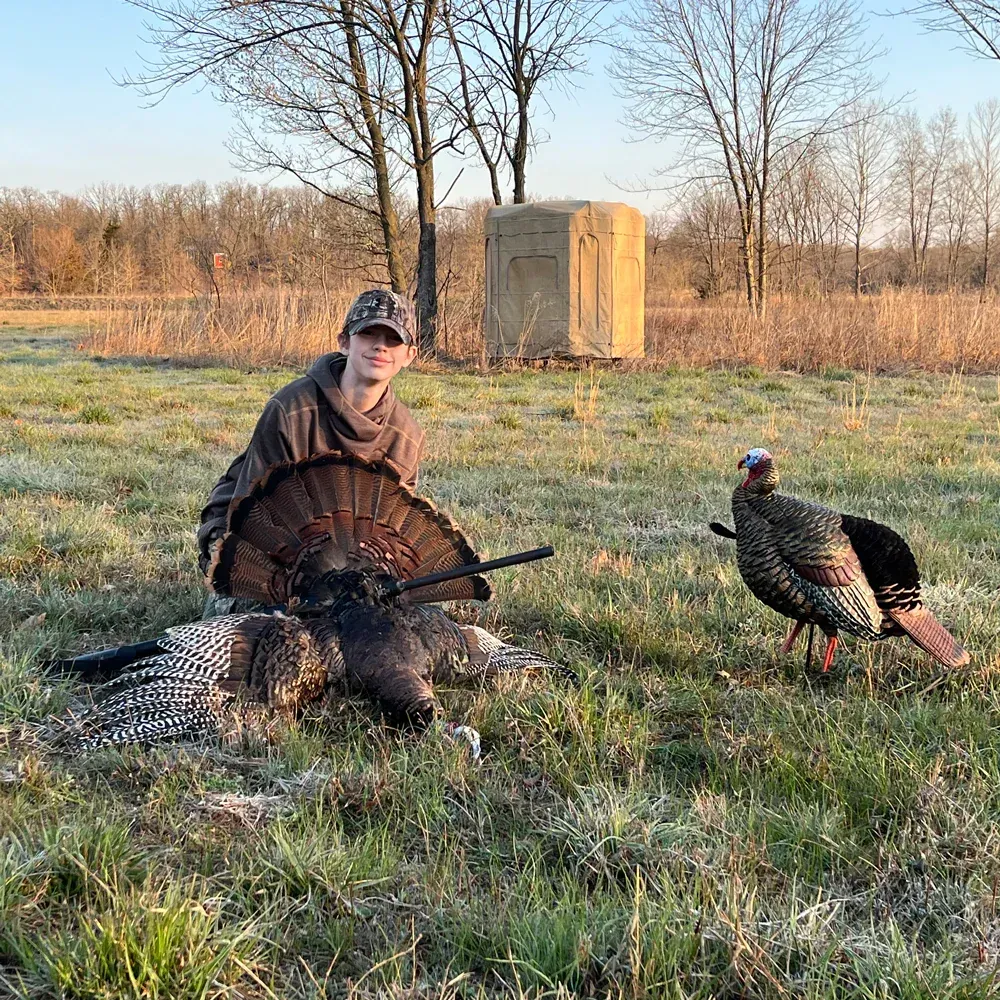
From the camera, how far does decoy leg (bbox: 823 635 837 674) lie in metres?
3.15

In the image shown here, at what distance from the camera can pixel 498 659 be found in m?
3.19

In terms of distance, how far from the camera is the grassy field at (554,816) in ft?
5.75

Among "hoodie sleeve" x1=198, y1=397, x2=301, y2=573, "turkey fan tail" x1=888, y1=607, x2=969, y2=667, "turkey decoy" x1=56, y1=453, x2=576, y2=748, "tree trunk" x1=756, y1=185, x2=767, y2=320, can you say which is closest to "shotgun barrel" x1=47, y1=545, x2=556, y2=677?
"turkey decoy" x1=56, y1=453, x2=576, y2=748

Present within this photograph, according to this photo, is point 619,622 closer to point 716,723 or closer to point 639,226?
point 716,723

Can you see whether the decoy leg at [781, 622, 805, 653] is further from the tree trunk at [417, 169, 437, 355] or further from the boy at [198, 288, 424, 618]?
the tree trunk at [417, 169, 437, 355]

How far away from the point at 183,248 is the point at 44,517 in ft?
122

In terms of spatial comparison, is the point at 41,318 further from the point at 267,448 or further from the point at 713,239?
the point at 267,448

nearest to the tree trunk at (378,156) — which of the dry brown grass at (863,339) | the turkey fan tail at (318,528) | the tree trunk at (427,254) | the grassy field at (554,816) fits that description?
the tree trunk at (427,254)

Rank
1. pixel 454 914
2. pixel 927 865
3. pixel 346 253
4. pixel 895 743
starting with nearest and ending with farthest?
pixel 454 914
pixel 927 865
pixel 895 743
pixel 346 253

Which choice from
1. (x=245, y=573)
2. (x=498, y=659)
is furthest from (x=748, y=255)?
(x=245, y=573)

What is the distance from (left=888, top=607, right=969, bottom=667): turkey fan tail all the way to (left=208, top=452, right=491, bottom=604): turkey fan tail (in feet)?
5.21

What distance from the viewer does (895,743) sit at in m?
2.66

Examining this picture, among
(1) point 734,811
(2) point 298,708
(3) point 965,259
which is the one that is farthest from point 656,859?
(3) point 965,259

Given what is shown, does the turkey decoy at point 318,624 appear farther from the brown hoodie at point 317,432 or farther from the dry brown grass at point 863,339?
the dry brown grass at point 863,339
